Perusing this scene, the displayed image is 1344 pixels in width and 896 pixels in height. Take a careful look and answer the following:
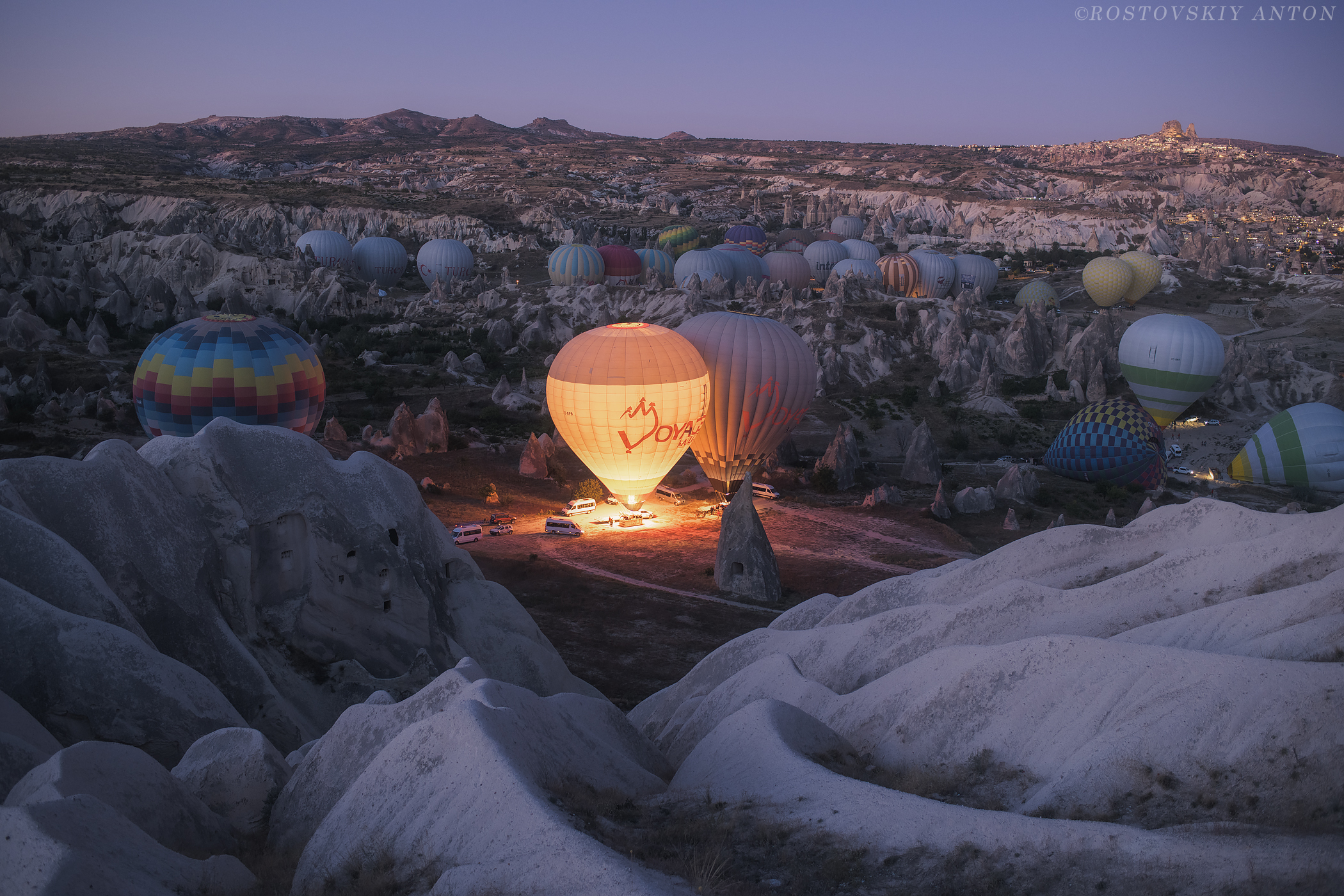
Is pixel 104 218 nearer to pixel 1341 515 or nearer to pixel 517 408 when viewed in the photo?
pixel 517 408

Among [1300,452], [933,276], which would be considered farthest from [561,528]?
[933,276]

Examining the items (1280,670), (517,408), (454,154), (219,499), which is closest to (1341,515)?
(1280,670)

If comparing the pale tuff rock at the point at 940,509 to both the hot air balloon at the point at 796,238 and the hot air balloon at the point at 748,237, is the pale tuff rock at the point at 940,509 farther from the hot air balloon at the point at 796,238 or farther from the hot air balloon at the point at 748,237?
the hot air balloon at the point at 796,238

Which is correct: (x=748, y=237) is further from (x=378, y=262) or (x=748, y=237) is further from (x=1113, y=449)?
(x=1113, y=449)

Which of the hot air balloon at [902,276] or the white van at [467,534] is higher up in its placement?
the hot air balloon at [902,276]

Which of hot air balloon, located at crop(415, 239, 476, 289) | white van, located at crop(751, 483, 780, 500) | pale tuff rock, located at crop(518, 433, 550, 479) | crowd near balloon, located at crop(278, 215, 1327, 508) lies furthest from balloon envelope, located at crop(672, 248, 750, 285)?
white van, located at crop(751, 483, 780, 500)

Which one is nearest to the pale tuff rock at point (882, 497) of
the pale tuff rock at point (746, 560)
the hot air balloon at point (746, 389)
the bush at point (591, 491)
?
the hot air balloon at point (746, 389)
